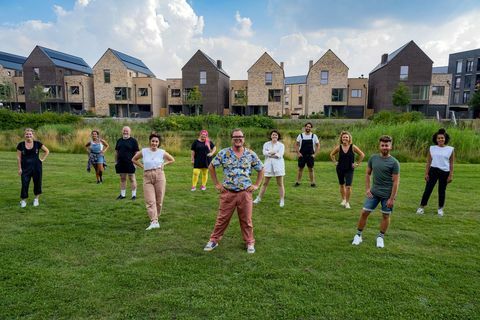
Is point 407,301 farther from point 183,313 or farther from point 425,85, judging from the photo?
point 425,85

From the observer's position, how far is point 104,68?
5169 centimetres

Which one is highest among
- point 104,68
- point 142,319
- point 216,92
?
point 104,68

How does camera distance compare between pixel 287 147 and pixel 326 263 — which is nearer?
pixel 326 263

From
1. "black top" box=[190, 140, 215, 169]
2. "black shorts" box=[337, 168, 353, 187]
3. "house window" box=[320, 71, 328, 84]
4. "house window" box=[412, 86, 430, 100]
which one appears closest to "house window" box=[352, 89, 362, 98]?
"house window" box=[320, 71, 328, 84]

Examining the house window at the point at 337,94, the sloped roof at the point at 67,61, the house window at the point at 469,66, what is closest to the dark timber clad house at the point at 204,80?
the house window at the point at 337,94

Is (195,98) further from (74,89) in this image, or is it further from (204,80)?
(74,89)

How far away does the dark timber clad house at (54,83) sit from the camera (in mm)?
52938

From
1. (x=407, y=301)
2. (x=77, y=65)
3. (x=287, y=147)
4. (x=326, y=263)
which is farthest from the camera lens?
(x=77, y=65)

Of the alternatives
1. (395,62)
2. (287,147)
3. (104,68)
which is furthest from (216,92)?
(287,147)

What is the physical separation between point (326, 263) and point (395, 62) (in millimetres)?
48595

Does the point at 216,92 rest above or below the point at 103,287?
above

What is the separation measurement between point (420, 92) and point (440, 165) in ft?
148

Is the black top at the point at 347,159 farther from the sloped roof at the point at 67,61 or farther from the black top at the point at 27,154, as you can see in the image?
the sloped roof at the point at 67,61

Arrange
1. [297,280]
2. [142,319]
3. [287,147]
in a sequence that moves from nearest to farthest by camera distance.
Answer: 1. [142,319]
2. [297,280]
3. [287,147]
